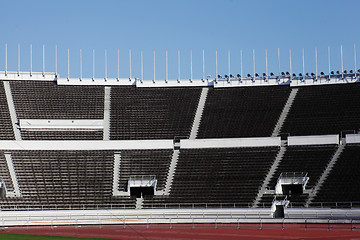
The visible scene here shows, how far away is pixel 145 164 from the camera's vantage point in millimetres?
53750

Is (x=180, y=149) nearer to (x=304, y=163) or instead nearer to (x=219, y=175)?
(x=219, y=175)

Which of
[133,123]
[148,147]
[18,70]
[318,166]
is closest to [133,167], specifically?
[148,147]

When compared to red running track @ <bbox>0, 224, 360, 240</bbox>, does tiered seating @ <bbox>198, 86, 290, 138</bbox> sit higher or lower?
higher

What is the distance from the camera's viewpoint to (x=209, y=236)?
123 ft

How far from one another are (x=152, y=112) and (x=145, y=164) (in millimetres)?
8553

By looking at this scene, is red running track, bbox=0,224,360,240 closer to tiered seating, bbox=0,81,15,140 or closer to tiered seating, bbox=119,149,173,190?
tiered seating, bbox=119,149,173,190

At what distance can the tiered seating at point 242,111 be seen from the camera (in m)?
57.4

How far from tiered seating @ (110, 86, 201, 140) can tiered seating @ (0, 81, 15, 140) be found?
8.82m

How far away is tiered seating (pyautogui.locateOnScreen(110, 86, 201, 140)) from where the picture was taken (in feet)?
191

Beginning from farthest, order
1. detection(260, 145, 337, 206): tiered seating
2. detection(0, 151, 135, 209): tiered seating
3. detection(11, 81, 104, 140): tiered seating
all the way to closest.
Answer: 1. detection(11, 81, 104, 140): tiered seating
2. detection(0, 151, 135, 209): tiered seating
3. detection(260, 145, 337, 206): tiered seating

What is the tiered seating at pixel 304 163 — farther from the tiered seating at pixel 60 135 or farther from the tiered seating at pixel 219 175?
the tiered seating at pixel 60 135

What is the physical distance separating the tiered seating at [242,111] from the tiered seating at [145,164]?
466 cm

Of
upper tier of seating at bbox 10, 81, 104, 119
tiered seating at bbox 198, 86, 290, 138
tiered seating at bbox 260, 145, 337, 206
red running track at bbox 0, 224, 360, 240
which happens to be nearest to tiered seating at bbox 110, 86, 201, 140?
tiered seating at bbox 198, 86, 290, 138

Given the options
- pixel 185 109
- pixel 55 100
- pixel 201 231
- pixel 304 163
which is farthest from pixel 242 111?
pixel 201 231
